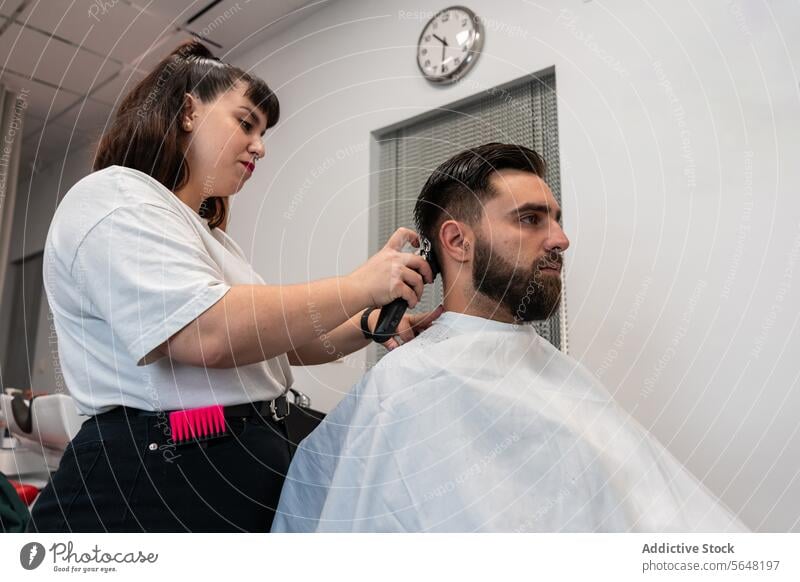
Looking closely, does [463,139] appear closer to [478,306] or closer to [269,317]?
[478,306]

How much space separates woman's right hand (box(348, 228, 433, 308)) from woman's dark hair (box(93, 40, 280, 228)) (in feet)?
1.36

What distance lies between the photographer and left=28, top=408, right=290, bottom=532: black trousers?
2.78 ft

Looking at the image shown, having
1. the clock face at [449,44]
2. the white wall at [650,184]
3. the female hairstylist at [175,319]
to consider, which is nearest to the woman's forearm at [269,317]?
the female hairstylist at [175,319]

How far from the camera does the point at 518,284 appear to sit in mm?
1193

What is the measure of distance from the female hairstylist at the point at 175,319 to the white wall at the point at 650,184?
907 millimetres

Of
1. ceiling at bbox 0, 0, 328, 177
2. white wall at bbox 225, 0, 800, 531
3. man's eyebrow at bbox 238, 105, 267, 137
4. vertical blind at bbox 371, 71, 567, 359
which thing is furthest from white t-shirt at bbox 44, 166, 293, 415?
ceiling at bbox 0, 0, 328, 177

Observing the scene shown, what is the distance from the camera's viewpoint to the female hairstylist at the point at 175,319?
30.5 inches

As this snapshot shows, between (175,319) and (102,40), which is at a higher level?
(102,40)

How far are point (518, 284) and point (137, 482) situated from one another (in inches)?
31.4

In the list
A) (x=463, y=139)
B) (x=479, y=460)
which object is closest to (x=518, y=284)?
(x=479, y=460)

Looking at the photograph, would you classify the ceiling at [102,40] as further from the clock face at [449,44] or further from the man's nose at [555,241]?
the man's nose at [555,241]

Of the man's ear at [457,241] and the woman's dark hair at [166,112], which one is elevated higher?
the woman's dark hair at [166,112]

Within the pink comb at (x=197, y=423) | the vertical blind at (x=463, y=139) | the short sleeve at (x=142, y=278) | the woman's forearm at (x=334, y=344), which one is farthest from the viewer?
the vertical blind at (x=463, y=139)
